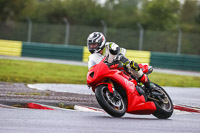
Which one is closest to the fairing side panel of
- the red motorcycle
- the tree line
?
the red motorcycle

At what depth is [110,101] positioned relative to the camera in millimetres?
6719

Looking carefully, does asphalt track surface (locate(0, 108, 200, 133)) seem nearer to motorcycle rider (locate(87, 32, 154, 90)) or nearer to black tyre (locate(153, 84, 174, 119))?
black tyre (locate(153, 84, 174, 119))

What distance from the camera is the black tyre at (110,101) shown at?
21.6 feet

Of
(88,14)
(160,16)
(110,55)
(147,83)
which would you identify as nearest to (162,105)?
(147,83)

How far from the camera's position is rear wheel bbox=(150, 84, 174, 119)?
7277 mm

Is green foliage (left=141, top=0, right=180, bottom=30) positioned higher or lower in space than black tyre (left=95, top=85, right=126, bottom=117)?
higher

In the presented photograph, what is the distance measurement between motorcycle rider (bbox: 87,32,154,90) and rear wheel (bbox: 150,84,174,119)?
7.3 inches

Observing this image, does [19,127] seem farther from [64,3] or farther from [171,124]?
[64,3]

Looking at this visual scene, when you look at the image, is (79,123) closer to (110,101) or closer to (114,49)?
(110,101)

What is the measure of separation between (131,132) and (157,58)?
63.0 feet

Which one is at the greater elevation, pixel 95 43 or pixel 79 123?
pixel 95 43

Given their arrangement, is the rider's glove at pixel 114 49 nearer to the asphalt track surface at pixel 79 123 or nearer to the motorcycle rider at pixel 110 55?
the motorcycle rider at pixel 110 55

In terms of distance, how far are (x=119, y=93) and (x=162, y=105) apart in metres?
0.93

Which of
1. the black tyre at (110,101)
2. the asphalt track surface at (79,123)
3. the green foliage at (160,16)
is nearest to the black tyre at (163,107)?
the asphalt track surface at (79,123)
